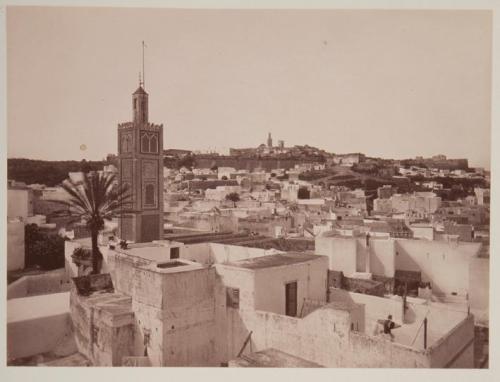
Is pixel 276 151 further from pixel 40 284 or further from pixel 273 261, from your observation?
pixel 40 284

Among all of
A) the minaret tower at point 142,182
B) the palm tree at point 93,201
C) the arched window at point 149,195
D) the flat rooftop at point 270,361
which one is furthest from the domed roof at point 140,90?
the flat rooftop at point 270,361

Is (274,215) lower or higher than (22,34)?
lower

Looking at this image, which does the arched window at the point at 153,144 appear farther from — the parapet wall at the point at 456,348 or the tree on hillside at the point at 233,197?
the parapet wall at the point at 456,348

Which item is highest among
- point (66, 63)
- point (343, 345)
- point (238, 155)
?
point (66, 63)

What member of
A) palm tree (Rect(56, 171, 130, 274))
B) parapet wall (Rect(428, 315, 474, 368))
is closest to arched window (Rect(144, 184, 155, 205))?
palm tree (Rect(56, 171, 130, 274))

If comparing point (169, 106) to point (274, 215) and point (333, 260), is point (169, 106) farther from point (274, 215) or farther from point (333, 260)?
point (274, 215)

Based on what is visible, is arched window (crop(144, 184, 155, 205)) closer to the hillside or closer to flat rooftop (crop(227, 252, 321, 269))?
the hillside

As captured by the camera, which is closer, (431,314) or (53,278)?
(431,314)

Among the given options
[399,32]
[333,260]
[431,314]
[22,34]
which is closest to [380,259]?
[333,260]
